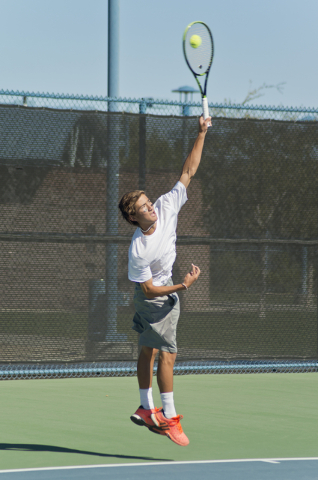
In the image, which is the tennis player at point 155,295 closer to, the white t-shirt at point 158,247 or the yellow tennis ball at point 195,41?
the white t-shirt at point 158,247

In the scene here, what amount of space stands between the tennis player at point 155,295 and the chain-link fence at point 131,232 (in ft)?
7.33

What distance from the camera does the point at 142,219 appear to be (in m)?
4.03

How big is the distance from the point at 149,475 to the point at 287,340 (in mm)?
3716

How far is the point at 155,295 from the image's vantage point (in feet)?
13.3

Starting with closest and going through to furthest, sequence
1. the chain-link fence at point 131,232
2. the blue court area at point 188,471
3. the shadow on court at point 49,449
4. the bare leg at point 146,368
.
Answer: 1. the blue court area at point 188,471
2. the shadow on court at point 49,449
3. the bare leg at point 146,368
4. the chain-link fence at point 131,232

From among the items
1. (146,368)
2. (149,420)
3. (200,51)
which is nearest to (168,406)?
(149,420)

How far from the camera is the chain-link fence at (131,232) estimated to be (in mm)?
6340

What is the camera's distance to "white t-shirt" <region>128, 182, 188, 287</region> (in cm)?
403

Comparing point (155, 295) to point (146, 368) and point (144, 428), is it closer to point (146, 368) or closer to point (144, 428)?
point (146, 368)

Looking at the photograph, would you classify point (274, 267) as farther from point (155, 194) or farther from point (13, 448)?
point (13, 448)

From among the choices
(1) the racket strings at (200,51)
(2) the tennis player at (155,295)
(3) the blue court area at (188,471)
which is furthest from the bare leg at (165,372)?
(1) the racket strings at (200,51)

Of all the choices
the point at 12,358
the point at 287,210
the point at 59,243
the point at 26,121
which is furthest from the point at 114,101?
the point at 12,358

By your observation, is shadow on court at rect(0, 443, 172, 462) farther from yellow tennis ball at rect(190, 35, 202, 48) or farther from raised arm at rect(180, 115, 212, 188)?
yellow tennis ball at rect(190, 35, 202, 48)

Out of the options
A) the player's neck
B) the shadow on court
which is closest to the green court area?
the shadow on court
